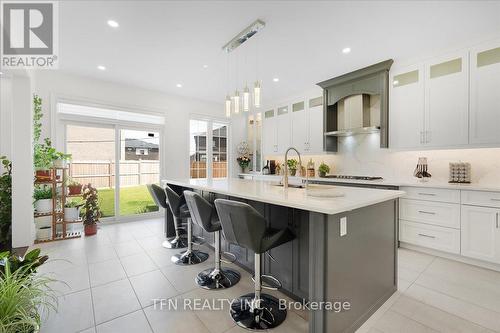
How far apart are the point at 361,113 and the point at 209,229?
3.29 metres

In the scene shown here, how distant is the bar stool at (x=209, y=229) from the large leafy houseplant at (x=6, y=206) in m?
3.11

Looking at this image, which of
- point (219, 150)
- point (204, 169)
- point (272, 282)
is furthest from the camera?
point (219, 150)

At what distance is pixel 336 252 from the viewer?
1.55 meters

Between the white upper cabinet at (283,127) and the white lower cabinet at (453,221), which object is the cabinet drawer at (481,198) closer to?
the white lower cabinet at (453,221)

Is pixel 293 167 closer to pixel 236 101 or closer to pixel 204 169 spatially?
pixel 204 169

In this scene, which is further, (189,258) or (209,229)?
(189,258)

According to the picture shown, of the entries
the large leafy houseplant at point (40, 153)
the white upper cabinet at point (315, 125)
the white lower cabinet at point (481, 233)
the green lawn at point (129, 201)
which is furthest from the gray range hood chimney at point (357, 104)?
the large leafy houseplant at point (40, 153)

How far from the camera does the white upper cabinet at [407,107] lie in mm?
3330

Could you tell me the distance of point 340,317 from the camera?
5.17 feet

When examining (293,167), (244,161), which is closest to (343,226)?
(293,167)

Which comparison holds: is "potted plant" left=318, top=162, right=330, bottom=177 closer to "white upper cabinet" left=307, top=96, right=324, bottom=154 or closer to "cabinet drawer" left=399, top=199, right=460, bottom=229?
"white upper cabinet" left=307, top=96, right=324, bottom=154

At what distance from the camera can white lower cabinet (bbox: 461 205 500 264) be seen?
8.36ft

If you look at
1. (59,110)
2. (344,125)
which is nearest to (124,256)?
(59,110)
